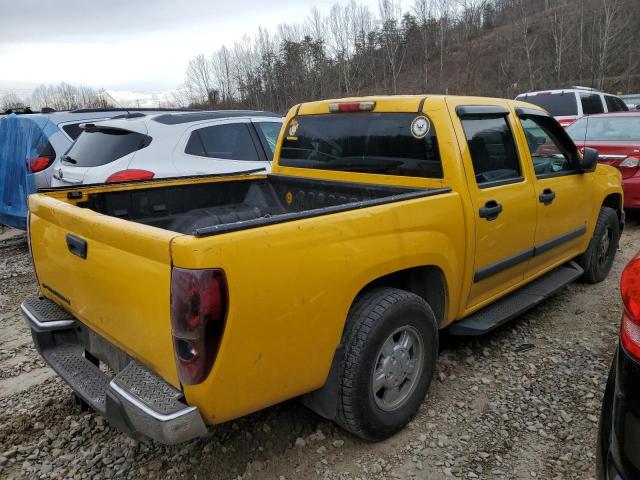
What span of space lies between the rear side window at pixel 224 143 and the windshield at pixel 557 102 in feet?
28.3

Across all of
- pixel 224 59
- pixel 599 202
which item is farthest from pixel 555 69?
pixel 599 202

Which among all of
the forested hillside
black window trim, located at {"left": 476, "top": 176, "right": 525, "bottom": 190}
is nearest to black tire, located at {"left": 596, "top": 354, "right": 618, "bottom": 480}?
black window trim, located at {"left": 476, "top": 176, "right": 525, "bottom": 190}

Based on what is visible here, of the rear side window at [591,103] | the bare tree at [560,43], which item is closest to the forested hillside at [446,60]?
the bare tree at [560,43]

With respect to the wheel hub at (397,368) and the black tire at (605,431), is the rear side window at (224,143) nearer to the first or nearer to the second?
the wheel hub at (397,368)

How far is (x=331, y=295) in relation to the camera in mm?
2182

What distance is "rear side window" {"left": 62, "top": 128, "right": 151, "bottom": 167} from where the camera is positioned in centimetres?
528

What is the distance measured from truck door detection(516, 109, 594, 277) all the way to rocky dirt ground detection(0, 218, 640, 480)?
2.66ft

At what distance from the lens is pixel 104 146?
5.38 metres

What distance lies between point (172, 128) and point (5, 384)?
10.1 feet

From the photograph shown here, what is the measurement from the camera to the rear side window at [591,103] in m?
12.3

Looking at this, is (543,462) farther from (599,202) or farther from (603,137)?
(603,137)

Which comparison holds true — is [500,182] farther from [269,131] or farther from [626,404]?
[269,131]

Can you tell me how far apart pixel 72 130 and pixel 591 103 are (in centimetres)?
1204

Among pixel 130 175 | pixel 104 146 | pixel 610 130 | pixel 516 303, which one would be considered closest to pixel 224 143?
pixel 130 175
